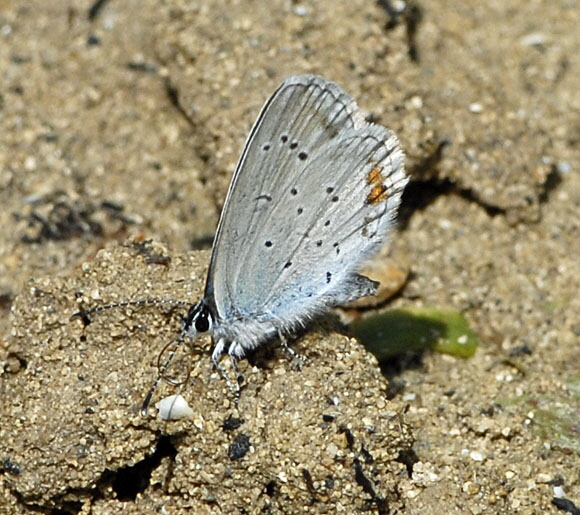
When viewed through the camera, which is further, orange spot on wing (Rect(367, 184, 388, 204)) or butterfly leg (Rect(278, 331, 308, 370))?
orange spot on wing (Rect(367, 184, 388, 204))

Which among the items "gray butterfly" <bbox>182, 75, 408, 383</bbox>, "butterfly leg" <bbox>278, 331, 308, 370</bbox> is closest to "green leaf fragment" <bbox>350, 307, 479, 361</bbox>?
"gray butterfly" <bbox>182, 75, 408, 383</bbox>

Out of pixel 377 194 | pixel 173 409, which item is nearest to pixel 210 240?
pixel 377 194

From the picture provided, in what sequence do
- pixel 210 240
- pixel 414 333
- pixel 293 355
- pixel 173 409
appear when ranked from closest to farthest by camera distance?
pixel 173 409 < pixel 293 355 < pixel 414 333 < pixel 210 240

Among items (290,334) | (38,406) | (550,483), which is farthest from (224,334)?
(550,483)

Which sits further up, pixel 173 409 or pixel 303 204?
pixel 303 204

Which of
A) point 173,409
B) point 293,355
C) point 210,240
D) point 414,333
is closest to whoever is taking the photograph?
point 173,409

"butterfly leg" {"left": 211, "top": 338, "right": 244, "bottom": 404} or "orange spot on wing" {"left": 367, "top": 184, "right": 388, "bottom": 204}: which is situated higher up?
"orange spot on wing" {"left": 367, "top": 184, "right": 388, "bottom": 204}

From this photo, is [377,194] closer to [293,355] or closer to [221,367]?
[293,355]

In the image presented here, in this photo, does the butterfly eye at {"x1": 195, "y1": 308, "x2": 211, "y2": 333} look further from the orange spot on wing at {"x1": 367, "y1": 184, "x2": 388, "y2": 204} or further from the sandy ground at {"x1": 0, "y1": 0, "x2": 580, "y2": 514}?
the orange spot on wing at {"x1": 367, "y1": 184, "x2": 388, "y2": 204}
